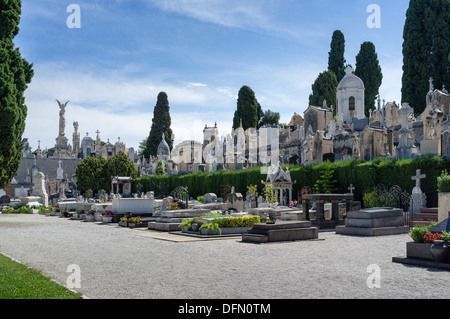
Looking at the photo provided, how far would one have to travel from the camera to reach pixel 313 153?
31.2m

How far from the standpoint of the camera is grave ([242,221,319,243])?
1364 centimetres

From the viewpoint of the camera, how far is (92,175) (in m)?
51.8

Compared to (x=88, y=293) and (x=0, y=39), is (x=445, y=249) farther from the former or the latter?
(x=0, y=39)

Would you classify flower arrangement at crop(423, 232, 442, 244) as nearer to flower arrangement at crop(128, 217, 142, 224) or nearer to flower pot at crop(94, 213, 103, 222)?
flower arrangement at crop(128, 217, 142, 224)

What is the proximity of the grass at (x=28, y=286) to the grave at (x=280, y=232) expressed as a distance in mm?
6961

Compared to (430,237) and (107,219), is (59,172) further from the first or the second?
(430,237)

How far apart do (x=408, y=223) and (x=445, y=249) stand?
9.79 m

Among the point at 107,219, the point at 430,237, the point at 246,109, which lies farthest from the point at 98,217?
the point at 246,109

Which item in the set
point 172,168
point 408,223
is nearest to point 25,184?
point 172,168

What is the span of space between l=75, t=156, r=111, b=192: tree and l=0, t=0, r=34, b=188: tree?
100.0 ft

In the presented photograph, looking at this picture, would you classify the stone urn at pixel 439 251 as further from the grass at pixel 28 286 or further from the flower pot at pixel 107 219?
the flower pot at pixel 107 219

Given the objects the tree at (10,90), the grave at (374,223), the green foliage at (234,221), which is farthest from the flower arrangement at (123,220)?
the grave at (374,223)

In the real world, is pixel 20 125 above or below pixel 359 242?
above

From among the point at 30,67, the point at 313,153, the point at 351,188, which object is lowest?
the point at 351,188
